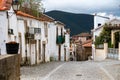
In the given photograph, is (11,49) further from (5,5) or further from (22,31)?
(22,31)

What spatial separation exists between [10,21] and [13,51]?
A: 1457 cm

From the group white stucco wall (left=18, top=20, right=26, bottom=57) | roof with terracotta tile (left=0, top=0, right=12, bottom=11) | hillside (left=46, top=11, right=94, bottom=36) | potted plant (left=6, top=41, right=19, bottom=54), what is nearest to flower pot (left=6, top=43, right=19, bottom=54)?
potted plant (left=6, top=41, right=19, bottom=54)

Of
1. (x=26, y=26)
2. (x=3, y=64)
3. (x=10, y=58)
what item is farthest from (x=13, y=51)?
(x=26, y=26)

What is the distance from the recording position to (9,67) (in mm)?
12367

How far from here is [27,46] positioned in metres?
35.6

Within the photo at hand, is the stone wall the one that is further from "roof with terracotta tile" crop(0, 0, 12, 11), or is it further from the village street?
"roof with terracotta tile" crop(0, 0, 12, 11)

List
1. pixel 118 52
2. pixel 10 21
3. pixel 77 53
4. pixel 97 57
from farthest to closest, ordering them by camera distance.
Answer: pixel 77 53 < pixel 97 57 < pixel 118 52 < pixel 10 21

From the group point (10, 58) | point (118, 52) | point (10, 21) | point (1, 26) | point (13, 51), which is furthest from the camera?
point (118, 52)

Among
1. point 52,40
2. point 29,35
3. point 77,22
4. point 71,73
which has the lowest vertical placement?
point 71,73

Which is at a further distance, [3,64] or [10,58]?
[10,58]

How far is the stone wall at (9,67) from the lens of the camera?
11008 mm

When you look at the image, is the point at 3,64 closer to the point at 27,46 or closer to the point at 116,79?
the point at 116,79

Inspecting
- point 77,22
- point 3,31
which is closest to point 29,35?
point 3,31

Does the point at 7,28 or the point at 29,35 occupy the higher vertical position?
the point at 7,28
